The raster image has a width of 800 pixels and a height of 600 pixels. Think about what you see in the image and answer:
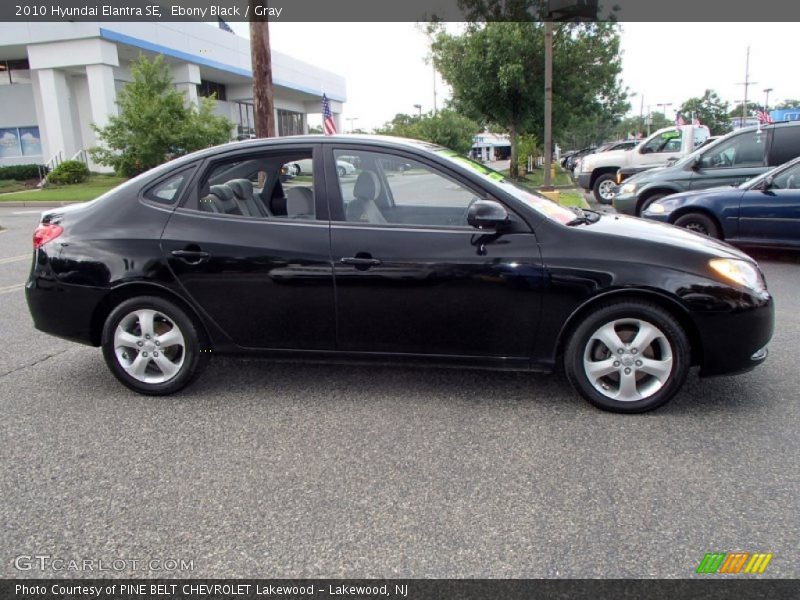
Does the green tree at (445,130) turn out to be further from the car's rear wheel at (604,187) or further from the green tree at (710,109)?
the green tree at (710,109)

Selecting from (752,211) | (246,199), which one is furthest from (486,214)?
(752,211)

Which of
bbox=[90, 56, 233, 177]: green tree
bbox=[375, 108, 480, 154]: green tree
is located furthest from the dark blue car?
bbox=[375, 108, 480, 154]: green tree

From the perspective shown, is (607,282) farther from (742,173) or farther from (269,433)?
(742,173)

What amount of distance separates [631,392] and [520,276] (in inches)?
36.7

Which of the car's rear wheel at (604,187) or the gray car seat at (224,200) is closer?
the gray car seat at (224,200)

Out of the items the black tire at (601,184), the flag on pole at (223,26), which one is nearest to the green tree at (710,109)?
the flag on pole at (223,26)

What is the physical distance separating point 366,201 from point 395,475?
1.83 metres

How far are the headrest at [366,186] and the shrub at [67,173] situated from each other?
95.8ft

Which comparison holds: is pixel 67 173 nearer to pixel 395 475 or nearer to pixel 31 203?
pixel 31 203

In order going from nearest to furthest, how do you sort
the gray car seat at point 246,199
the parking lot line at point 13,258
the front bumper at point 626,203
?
the gray car seat at point 246,199 → the parking lot line at point 13,258 → the front bumper at point 626,203

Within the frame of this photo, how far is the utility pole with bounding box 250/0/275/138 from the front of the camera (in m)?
13.5

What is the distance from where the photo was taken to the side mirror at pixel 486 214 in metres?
3.76

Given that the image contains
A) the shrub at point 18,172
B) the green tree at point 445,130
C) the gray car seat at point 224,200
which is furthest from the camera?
the green tree at point 445,130
